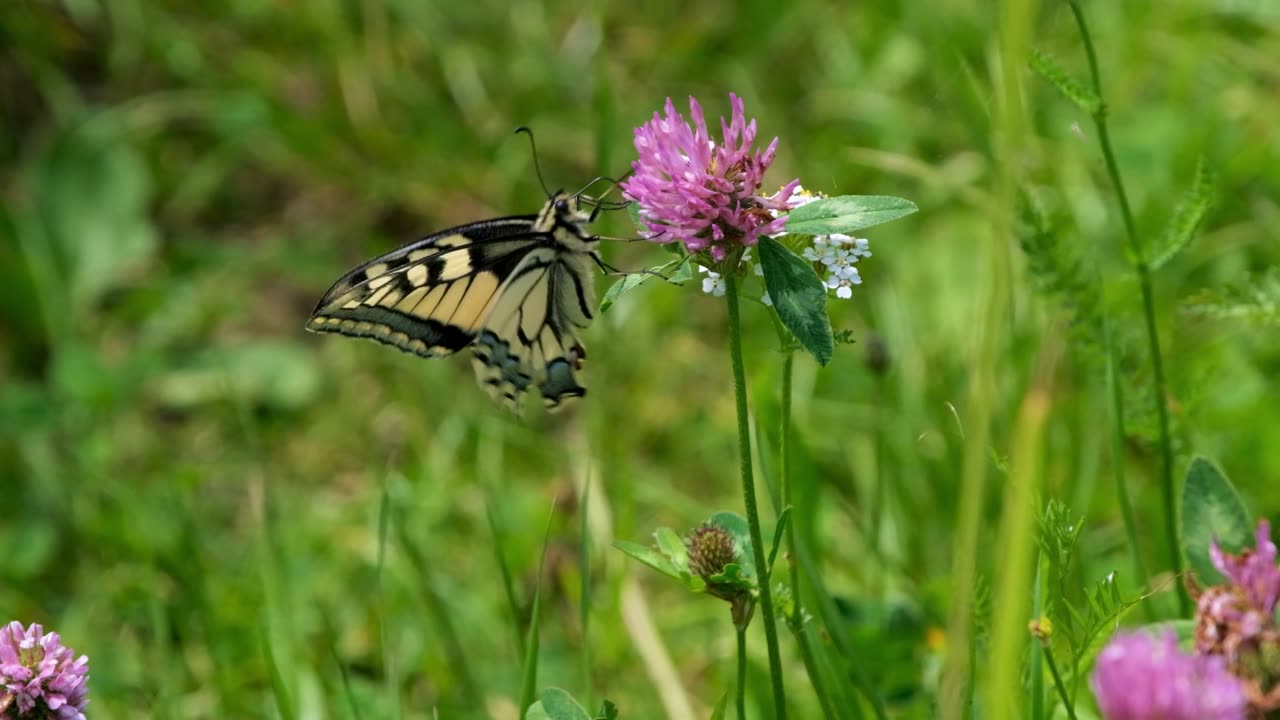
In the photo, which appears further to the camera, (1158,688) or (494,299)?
(494,299)

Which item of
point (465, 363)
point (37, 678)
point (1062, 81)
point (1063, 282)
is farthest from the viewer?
point (465, 363)

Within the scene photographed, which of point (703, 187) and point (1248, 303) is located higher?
point (703, 187)

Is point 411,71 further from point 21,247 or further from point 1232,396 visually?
point 1232,396

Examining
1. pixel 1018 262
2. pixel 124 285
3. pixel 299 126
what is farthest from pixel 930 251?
pixel 124 285

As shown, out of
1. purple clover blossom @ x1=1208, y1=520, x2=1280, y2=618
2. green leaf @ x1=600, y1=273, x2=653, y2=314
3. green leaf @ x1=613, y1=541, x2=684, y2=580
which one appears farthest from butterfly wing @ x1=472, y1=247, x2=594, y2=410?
purple clover blossom @ x1=1208, y1=520, x2=1280, y2=618

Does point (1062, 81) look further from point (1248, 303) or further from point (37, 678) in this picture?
point (37, 678)

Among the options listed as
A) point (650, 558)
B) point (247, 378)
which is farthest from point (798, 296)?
point (247, 378)

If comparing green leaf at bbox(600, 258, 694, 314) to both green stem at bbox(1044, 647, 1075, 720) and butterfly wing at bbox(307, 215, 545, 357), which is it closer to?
green stem at bbox(1044, 647, 1075, 720)

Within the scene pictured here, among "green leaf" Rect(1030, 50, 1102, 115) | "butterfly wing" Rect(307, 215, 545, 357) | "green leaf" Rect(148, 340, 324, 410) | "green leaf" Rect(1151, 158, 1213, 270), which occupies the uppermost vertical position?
"green leaf" Rect(148, 340, 324, 410)

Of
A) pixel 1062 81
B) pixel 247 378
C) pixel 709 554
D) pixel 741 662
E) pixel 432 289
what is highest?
pixel 247 378
